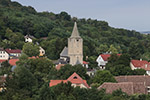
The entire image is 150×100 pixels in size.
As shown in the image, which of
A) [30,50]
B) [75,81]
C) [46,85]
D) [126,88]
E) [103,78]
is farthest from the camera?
[30,50]

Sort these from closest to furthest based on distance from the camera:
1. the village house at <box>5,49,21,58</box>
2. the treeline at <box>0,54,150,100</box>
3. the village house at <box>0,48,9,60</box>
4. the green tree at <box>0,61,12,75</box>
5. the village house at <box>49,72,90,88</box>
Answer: the treeline at <box>0,54,150,100</box>, the village house at <box>49,72,90,88</box>, the green tree at <box>0,61,12,75</box>, the village house at <box>0,48,9,60</box>, the village house at <box>5,49,21,58</box>

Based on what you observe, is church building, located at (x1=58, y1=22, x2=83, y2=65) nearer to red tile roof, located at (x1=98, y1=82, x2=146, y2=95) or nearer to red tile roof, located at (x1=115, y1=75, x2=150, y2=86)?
red tile roof, located at (x1=115, y1=75, x2=150, y2=86)

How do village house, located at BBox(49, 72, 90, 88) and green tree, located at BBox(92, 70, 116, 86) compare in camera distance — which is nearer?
village house, located at BBox(49, 72, 90, 88)

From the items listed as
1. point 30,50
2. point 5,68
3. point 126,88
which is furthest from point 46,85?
point 30,50

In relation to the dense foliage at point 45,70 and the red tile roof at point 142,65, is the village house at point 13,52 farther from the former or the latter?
→ the red tile roof at point 142,65

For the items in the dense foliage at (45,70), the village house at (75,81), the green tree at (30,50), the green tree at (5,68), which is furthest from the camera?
the green tree at (30,50)

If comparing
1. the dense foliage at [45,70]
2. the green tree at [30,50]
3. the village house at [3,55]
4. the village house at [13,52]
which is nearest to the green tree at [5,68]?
the dense foliage at [45,70]

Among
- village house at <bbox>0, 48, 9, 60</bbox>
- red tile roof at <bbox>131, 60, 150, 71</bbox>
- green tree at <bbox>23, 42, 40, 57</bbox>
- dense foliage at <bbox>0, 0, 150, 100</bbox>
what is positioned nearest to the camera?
dense foliage at <bbox>0, 0, 150, 100</bbox>

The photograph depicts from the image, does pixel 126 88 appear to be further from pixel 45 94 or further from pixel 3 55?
pixel 3 55

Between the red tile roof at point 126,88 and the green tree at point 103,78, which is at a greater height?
the green tree at point 103,78

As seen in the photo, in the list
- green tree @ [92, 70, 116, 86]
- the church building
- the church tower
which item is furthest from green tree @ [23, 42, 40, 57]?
green tree @ [92, 70, 116, 86]

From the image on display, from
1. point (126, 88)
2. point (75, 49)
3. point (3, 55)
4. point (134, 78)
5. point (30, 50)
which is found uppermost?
point (75, 49)

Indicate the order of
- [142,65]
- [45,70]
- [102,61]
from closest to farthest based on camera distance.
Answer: [45,70] < [142,65] < [102,61]

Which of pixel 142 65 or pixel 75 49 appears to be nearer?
pixel 75 49
